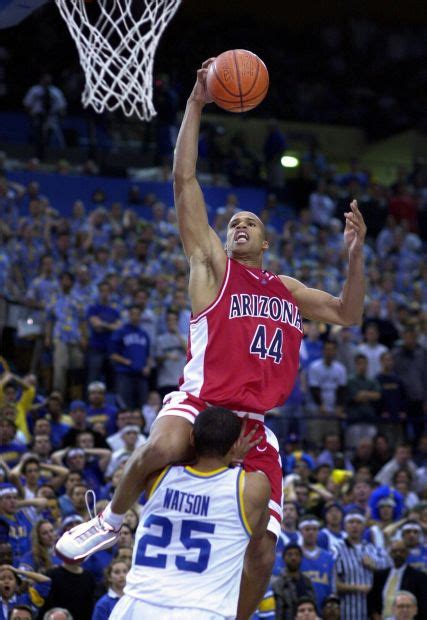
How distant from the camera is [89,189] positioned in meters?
19.6

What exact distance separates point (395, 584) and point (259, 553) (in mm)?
5449

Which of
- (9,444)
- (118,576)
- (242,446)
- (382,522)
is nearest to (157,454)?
(242,446)

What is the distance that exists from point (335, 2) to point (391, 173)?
3897 mm

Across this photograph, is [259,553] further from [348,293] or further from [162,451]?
[348,293]

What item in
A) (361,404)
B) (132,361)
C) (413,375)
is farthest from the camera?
(413,375)

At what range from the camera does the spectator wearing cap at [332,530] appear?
11.9 metres

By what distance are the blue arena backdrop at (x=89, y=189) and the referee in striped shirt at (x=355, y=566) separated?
8456mm

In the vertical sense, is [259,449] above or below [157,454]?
above

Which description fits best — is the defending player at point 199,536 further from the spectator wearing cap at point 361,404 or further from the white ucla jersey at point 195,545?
the spectator wearing cap at point 361,404

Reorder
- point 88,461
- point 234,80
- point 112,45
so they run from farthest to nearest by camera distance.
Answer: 1. point 88,461
2. point 112,45
3. point 234,80

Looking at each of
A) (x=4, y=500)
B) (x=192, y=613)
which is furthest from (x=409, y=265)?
(x=192, y=613)

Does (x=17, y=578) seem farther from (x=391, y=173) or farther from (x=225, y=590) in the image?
(x=391, y=173)

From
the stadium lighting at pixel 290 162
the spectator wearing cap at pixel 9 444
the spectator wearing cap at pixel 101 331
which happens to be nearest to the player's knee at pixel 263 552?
the spectator wearing cap at pixel 9 444

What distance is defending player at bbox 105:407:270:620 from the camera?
18.5ft
